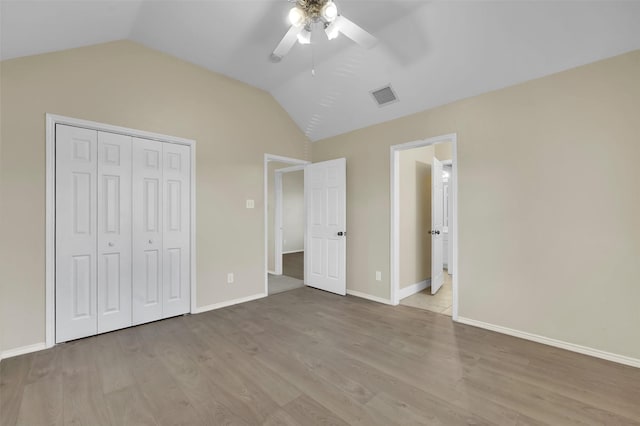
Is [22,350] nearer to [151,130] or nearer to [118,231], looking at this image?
[118,231]

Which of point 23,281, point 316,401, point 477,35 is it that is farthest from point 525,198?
point 23,281

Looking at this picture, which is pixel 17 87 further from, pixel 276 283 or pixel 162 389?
pixel 276 283

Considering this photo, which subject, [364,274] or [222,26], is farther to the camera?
[364,274]

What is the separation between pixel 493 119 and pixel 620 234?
1.48 m

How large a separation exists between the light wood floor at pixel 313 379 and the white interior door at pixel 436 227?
128cm

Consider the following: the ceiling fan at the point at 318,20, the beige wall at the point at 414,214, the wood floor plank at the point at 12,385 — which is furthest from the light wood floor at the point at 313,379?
the ceiling fan at the point at 318,20

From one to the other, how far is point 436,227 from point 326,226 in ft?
5.62

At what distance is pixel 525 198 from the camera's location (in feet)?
9.08

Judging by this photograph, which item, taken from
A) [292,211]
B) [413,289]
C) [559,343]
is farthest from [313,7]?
[292,211]

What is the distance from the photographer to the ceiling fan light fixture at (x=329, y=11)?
189 cm

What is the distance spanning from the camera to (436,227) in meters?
4.37

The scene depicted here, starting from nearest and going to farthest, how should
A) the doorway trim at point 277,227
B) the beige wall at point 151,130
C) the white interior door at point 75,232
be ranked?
1. the beige wall at point 151,130
2. the white interior door at point 75,232
3. the doorway trim at point 277,227

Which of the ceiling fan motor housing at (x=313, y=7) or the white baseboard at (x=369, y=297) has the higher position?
the ceiling fan motor housing at (x=313, y=7)

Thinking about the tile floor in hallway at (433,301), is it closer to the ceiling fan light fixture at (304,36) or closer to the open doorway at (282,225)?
the open doorway at (282,225)
